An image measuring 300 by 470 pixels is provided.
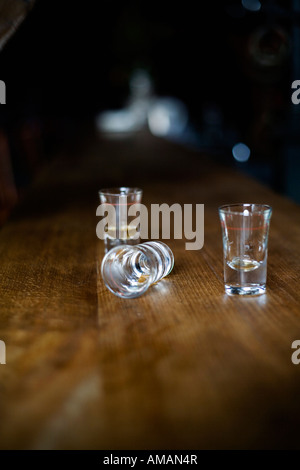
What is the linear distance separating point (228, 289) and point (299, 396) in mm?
304

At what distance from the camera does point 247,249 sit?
2.53 feet

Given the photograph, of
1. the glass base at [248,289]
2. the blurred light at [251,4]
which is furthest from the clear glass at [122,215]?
the blurred light at [251,4]

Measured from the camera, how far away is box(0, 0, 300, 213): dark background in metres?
4.34

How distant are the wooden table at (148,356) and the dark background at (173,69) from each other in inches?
108

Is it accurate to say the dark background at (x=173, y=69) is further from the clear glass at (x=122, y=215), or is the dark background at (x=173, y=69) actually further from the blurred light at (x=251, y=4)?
the clear glass at (x=122, y=215)

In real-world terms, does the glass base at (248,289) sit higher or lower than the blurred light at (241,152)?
higher

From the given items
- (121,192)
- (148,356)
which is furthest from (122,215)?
(148,356)

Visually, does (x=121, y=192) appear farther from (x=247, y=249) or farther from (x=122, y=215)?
(x=247, y=249)

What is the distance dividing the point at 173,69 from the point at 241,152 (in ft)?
18.3

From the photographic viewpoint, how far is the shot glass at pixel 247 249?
763 millimetres

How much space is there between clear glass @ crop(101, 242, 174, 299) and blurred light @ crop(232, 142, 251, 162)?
625 cm

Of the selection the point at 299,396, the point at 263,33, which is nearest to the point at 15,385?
the point at 299,396

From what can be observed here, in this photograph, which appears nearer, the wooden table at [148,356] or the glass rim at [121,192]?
the wooden table at [148,356]

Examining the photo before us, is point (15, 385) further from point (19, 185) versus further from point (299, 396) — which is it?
point (19, 185)
